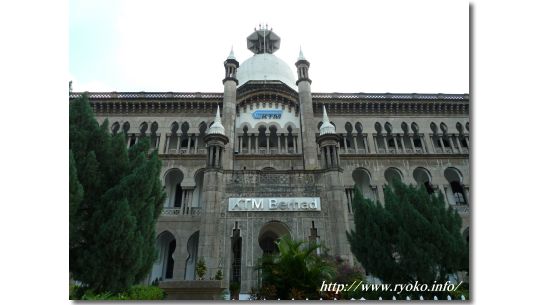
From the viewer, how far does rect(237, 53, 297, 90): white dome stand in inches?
1111

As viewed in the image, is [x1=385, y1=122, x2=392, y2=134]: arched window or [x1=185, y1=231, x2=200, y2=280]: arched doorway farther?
[x1=385, y1=122, x2=392, y2=134]: arched window

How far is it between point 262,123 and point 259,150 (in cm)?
206

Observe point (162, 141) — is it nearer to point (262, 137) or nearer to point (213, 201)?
point (262, 137)

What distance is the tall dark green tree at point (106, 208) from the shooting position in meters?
9.41

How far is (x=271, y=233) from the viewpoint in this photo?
19.0 m

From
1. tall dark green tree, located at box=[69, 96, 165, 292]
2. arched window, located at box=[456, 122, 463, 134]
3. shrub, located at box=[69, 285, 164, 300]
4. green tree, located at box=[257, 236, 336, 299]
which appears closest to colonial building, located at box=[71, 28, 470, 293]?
arched window, located at box=[456, 122, 463, 134]

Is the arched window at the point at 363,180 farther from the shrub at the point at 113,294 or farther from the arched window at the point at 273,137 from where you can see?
the shrub at the point at 113,294

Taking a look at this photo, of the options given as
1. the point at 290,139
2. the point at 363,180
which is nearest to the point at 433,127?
the point at 363,180

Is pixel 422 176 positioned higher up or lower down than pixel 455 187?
higher up

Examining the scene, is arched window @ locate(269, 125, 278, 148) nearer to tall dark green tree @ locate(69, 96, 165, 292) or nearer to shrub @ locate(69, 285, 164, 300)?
tall dark green tree @ locate(69, 96, 165, 292)

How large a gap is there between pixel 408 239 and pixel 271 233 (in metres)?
8.45

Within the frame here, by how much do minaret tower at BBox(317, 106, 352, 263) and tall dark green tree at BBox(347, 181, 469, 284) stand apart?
5.70ft

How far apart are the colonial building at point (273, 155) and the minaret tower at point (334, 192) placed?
2.0 inches
